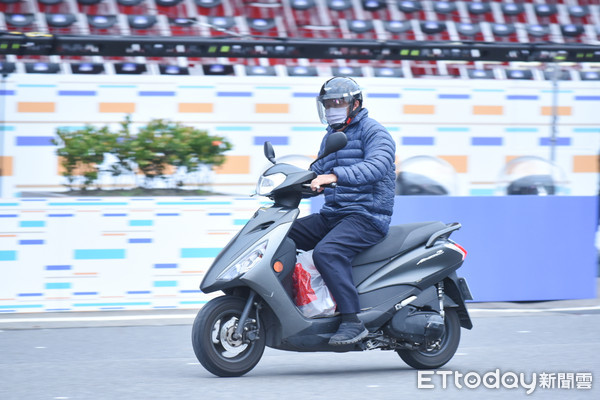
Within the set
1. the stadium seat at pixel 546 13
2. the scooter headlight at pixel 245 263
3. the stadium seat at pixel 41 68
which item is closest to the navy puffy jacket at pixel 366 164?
the scooter headlight at pixel 245 263

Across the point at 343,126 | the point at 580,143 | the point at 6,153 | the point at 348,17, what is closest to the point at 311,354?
the point at 343,126

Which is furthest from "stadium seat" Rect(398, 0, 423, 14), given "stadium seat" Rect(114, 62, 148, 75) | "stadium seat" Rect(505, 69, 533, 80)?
"stadium seat" Rect(114, 62, 148, 75)

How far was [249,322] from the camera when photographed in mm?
5457

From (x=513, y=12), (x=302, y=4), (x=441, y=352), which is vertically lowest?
(x=441, y=352)

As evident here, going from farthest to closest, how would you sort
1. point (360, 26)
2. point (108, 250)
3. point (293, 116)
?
point (360, 26) → point (293, 116) → point (108, 250)

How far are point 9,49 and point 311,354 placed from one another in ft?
31.8

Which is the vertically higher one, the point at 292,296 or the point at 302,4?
the point at 302,4

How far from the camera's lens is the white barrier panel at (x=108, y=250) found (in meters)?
A: 8.31

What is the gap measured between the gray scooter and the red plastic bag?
0.15 ft

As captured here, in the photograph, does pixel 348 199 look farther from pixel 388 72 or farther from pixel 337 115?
pixel 388 72

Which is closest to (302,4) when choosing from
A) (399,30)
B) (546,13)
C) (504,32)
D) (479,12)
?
(399,30)

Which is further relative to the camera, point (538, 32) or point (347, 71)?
point (538, 32)

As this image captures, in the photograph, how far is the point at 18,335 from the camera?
23.8 feet

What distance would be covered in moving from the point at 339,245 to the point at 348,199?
11.8 inches
